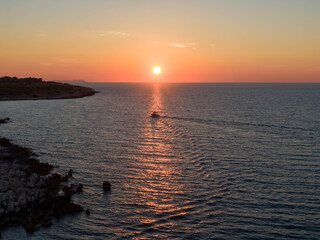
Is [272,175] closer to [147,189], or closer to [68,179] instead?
[147,189]

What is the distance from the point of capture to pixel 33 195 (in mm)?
22609

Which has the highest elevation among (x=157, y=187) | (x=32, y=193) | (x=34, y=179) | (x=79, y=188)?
(x=34, y=179)

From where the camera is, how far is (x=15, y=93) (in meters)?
142

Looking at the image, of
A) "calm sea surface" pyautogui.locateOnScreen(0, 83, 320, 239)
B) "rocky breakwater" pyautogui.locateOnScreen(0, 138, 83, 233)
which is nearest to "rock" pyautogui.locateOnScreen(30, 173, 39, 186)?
"rocky breakwater" pyautogui.locateOnScreen(0, 138, 83, 233)

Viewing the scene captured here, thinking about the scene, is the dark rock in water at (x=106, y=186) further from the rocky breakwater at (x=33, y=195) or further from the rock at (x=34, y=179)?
the rock at (x=34, y=179)

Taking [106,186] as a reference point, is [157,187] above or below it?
below

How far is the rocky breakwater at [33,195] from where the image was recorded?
19.7m

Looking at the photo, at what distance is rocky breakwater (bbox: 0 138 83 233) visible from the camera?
1972 centimetres

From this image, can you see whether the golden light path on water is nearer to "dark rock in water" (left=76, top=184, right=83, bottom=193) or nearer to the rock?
A: "dark rock in water" (left=76, top=184, right=83, bottom=193)

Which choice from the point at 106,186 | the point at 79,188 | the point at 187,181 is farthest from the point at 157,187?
the point at 79,188

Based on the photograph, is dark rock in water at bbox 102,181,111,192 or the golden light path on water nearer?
the golden light path on water

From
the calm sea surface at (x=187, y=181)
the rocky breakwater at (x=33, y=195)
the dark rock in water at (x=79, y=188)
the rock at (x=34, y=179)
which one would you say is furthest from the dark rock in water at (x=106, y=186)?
the rock at (x=34, y=179)

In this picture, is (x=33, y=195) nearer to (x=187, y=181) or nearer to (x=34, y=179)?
(x=34, y=179)

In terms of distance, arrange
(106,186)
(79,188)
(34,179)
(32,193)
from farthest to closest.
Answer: (34,179) < (106,186) < (79,188) < (32,193)
